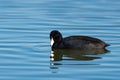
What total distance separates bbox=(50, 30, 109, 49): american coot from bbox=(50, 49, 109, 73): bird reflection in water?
216 millimetres

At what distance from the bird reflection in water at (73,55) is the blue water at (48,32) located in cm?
7

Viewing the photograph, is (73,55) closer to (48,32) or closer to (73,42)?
(73,42)

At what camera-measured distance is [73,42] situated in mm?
18844

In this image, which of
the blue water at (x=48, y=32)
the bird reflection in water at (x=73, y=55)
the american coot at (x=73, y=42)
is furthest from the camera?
the american coot at (x=73, y=42)

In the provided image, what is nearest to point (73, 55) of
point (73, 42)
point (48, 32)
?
point (73, 42)

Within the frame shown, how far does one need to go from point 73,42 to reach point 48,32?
70.7 inches

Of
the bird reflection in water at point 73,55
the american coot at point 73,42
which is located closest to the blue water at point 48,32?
the bird reflection in water at point 73,55

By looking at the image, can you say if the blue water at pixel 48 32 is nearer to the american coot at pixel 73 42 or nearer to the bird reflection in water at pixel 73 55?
the bird reflection in water at pixel 73 55

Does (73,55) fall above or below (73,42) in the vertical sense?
below

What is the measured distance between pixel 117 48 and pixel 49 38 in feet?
8.11

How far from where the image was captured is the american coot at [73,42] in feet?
61.1

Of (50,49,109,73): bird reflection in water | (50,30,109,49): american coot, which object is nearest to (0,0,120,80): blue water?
(50,49,109,73): bird reflection in water

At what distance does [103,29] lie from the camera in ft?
68.5

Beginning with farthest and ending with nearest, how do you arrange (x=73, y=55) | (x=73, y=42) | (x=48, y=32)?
(x=48, y=32) → (x=73, y=42) → (x=73, y=55)
